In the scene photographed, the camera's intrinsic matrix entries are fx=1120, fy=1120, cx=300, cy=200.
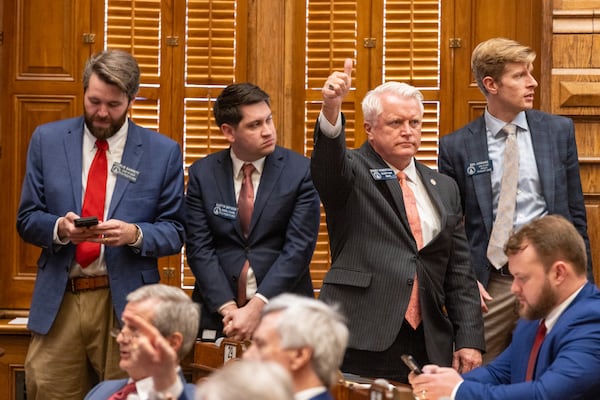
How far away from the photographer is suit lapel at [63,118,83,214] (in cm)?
467

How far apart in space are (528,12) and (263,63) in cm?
141

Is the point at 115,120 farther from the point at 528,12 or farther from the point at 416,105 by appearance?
the point at 528,12

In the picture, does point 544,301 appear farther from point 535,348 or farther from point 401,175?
point 401,175

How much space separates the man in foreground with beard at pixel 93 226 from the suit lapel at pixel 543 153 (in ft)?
5.08

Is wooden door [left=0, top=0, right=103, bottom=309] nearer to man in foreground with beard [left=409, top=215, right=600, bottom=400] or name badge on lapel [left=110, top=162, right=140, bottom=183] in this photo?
name badge on lapel [left=110, top=162, right=140, bottom=183]

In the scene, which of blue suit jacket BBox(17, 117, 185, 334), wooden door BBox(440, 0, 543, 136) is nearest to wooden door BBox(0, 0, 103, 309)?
blue suit jacket BBox(17, 117, 185, 334)

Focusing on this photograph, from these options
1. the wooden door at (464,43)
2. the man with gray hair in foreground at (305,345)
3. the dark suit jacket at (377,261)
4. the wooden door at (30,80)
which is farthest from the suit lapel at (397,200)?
the wooden door at (30,80)

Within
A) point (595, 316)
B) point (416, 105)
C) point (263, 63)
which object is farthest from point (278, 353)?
point (263, 63)

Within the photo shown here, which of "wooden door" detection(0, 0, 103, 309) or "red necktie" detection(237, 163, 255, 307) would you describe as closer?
"red necktie" detection(237, 163, 255, 307)

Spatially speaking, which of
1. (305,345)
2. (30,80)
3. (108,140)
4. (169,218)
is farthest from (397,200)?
(30,80)

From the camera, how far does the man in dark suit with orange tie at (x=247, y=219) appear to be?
4.73m

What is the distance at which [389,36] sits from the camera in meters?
5.95

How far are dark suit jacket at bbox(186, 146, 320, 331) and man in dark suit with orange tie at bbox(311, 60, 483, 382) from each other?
49 centimetres

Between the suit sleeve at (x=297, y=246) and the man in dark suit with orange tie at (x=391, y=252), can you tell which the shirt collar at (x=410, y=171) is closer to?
the man in dark suit with orange tie at (x=391, y=252)
